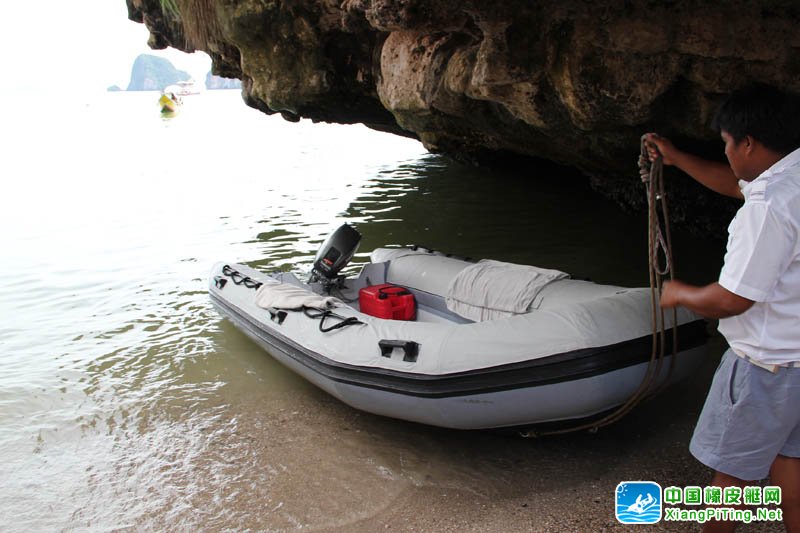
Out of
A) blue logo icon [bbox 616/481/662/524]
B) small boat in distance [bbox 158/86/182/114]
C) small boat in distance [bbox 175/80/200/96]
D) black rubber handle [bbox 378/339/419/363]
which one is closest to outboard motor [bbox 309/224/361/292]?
black rubber handle [bbox 378/339/419/363]

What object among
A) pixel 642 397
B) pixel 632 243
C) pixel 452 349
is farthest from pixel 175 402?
pixel 632 243

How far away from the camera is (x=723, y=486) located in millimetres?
2182

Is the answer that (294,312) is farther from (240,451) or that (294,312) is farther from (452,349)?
(452,349)

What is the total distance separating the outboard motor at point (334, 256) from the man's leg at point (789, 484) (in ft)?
11.8

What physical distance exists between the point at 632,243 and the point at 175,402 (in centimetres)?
513

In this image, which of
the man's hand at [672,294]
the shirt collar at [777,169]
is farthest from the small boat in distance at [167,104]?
the shirt collar at [777,169]

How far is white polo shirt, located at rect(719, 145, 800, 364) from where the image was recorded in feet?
6.12

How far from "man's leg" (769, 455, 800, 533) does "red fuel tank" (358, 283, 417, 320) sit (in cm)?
293

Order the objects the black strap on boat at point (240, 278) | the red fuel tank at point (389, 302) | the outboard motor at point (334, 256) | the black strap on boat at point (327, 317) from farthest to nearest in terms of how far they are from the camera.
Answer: the outboard motor at point (334, 256)
the black strap on boat at point (240, 278)
the red fuel tank at point (389, 302)
the black strap on boat at point (327, 317)

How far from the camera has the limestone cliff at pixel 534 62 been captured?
3404 millimetres

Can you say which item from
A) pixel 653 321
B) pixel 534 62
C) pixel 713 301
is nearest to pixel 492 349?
pixel 653 321

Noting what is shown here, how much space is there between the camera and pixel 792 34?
3.23 m

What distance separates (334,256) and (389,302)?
0.73 metres

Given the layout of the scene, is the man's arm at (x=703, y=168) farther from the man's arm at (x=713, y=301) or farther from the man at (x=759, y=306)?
the man's arm at (x=713, y=301)
